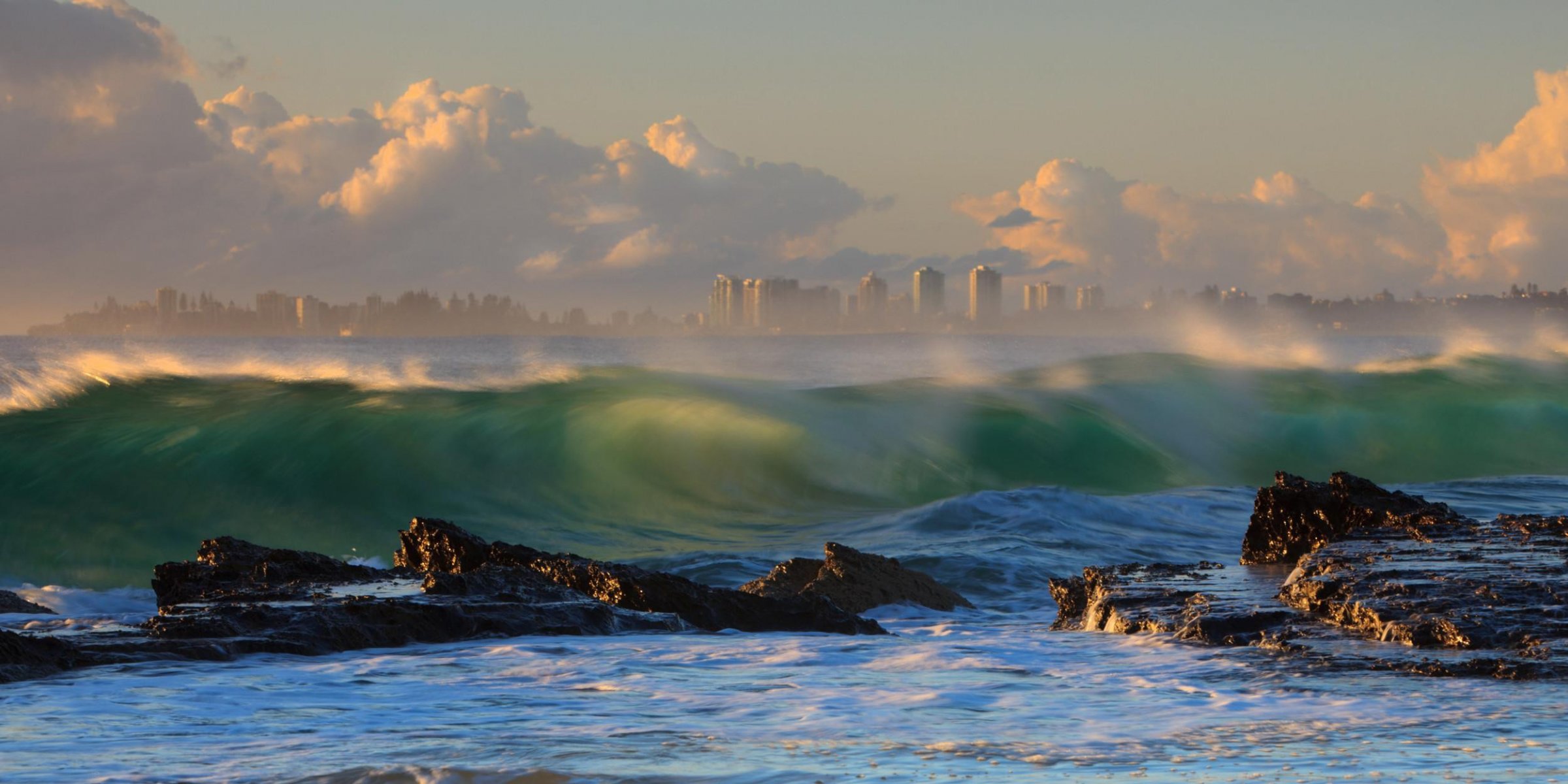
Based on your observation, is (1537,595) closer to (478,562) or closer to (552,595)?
(552,595)

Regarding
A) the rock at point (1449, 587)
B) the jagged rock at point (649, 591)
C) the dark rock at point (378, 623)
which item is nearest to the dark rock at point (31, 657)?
the dark rock at point (378, 623)

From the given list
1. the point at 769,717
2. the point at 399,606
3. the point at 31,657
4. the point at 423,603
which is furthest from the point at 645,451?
the point at 769,717

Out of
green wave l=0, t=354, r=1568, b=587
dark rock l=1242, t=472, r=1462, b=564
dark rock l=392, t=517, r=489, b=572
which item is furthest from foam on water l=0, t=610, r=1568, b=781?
green wave l=0, t=354, r=1568, b=587

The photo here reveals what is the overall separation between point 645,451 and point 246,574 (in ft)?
46.2

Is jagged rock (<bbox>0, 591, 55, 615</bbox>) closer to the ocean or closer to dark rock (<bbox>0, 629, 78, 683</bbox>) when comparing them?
the ocean

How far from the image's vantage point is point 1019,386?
101ft

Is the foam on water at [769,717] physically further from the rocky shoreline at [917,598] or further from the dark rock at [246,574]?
the dark rock at [246,574]

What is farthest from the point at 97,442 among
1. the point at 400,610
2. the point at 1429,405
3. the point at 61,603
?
the point at 1429,405

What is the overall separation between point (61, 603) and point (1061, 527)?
29.6 feet

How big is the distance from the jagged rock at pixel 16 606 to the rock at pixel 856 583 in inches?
169

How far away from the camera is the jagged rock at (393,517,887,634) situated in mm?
8047

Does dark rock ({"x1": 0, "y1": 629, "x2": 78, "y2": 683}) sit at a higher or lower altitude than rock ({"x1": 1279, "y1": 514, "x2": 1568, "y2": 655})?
lower

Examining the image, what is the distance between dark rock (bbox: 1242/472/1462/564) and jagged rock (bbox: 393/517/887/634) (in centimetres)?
264

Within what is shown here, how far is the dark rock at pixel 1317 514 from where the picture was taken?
8.76 m
